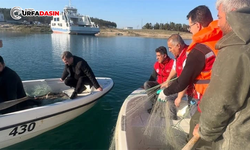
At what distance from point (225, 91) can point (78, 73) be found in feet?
14.9

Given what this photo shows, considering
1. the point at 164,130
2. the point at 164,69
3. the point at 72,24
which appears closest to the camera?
the point at 164,130

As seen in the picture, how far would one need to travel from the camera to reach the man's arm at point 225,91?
1.24m

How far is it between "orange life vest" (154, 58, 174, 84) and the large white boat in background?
55.9 meters

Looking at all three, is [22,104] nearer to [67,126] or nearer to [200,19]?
[67,126]

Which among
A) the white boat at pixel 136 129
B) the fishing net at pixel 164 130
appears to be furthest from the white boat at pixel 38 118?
the fishing net at pixel 164 130

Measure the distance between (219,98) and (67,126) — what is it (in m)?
4.71

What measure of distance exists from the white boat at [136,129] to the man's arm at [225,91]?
4.83ft

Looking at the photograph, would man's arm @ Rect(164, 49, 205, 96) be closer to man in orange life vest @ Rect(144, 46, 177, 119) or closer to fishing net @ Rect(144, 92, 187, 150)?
fishing net @ Rect(144, 92, 187, 150)

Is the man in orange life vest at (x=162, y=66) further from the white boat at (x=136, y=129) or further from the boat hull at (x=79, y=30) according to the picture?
the boat hull at (x=79, y=30)

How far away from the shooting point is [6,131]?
3.95 m

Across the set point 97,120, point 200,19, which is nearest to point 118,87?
point 97,120

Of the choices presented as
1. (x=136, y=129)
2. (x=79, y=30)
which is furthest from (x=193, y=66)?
(x=79, y=30)

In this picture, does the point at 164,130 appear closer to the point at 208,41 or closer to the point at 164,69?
the point at 164,69

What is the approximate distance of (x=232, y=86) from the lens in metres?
1.28
